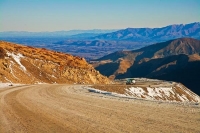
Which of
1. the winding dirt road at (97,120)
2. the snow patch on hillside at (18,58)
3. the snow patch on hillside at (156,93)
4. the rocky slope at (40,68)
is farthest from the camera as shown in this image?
the snow patch on hillside at (156,93)

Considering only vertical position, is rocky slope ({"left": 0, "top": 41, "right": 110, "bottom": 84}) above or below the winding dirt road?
below

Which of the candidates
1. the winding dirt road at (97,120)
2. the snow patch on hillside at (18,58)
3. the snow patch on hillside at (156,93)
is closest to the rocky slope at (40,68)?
the snow patch on hillside at (18,58)

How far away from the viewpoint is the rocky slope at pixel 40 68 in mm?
52438

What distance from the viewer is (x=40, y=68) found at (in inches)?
2532

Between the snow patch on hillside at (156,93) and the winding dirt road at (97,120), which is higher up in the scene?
the winding dirt road at (97,120)

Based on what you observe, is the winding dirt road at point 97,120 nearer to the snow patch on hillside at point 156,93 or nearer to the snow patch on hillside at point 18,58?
the snow patch on hillside at point 156,93

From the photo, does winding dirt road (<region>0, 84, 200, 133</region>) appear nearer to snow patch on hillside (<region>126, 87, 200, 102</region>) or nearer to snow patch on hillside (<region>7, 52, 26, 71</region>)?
snow patch on hillside (<region>126, 87, 200, 102</region>)

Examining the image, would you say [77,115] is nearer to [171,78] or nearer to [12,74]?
[12,74]

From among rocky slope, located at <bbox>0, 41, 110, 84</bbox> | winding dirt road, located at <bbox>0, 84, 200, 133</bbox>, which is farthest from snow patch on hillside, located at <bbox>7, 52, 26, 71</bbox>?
Result: winding dirt road, located at <bbox>0, 84, 200, 133</bbox>

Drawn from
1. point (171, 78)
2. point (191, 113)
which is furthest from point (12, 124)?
point (171, 78)

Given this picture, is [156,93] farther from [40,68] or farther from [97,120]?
[97,120]

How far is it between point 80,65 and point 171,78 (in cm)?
12159

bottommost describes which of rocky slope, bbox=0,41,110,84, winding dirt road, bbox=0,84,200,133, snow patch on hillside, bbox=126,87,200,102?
snow patch on hillside, bbox=126,87,200,102

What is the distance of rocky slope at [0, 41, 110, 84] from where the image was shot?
2064 inches
